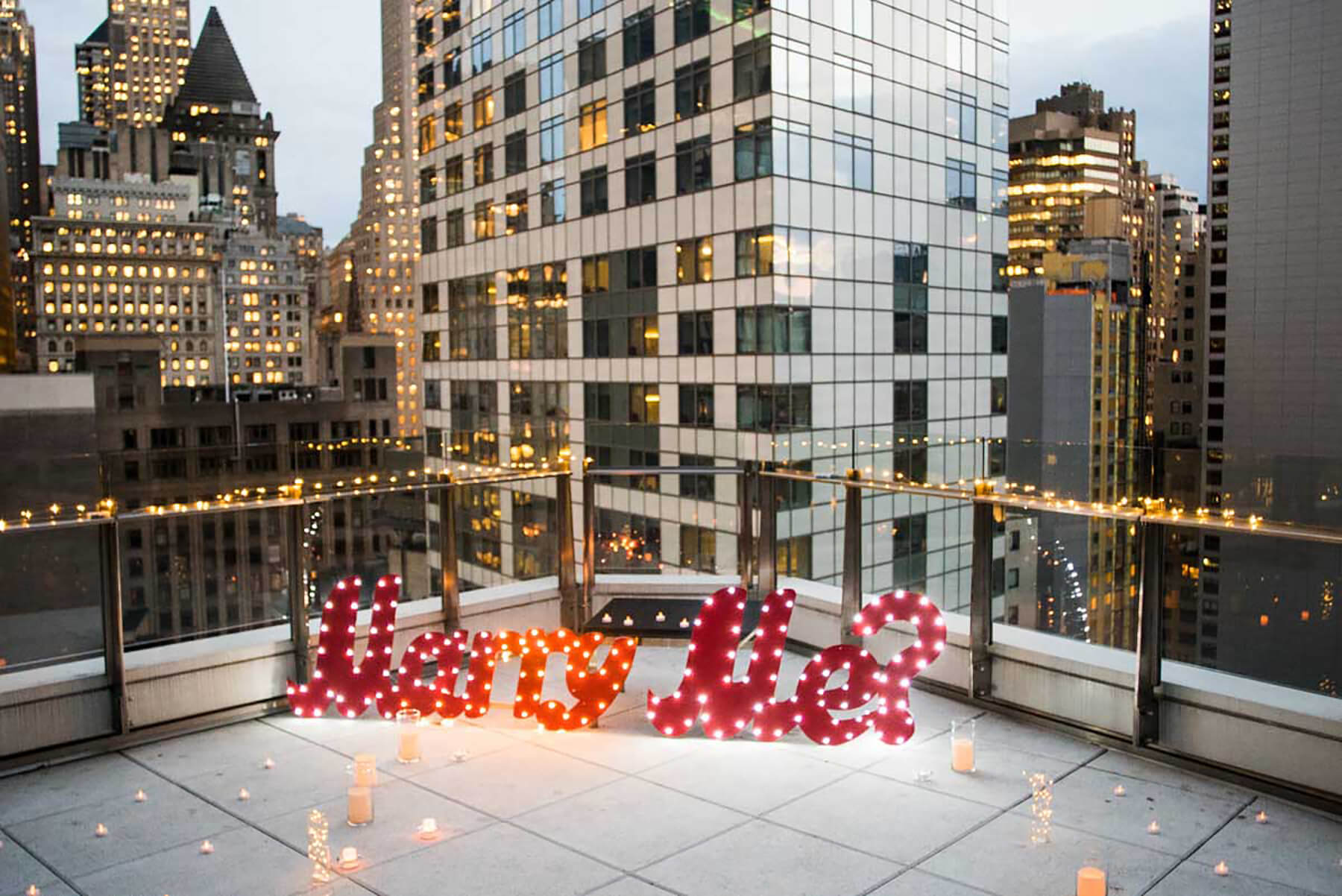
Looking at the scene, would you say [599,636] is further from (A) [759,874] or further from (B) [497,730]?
(A) [759,874]

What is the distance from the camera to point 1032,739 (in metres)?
10.4

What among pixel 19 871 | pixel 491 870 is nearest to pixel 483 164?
pixel 19 871

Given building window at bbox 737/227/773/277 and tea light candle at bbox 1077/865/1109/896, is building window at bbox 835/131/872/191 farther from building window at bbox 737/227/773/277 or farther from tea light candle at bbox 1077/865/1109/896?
tea light candle at bbox 1077/865/1109/896

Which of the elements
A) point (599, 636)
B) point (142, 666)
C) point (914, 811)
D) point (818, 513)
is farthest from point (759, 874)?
point (818, 513)

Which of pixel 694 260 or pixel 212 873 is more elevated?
pixel 694 260

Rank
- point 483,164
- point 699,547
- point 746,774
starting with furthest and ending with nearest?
point 483,164, point 699,547, point 746,774

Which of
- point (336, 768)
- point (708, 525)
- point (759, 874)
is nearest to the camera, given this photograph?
point (759, 874)

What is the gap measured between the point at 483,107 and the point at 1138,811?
213 ft

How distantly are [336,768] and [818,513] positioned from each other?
47.5 feet

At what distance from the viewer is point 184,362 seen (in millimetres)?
199250

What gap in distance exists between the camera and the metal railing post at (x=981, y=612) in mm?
11195

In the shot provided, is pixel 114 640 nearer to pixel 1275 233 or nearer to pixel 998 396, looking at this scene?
pixel 998 396

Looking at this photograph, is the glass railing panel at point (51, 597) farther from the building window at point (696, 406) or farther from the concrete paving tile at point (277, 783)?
the building window at point (696, 406)

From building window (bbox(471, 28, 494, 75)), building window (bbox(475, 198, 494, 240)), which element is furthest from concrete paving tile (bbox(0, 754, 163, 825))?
building window (bbox(471, 28, 494, 75))
